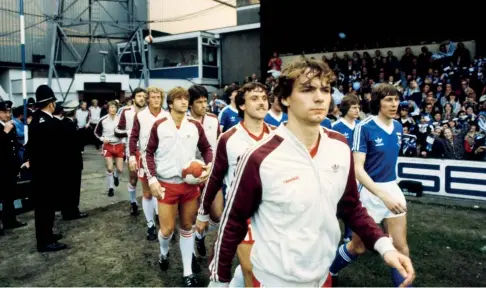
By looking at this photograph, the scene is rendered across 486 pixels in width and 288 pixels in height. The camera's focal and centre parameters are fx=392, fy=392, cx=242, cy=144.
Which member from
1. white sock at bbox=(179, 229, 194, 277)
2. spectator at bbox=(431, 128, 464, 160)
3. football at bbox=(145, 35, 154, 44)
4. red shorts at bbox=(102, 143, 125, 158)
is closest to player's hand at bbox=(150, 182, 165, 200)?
white sock at bbox=(179, 229, 194, 277)

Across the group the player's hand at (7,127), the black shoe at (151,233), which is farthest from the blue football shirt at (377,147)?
the player's hand at (7,127)

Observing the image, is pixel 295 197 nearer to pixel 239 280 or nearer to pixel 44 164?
pixel 239 280

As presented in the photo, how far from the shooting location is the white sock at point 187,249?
4.73 m

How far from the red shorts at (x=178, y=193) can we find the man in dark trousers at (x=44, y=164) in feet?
7.13

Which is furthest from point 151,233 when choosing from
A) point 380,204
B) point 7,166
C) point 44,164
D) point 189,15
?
point 189,15

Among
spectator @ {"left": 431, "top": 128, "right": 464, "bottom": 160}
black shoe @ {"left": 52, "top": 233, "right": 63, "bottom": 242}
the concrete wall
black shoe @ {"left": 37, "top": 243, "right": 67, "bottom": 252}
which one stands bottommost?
black shoe @ {"left": 37, "top": 243, "right": 67, "bottom": 252}

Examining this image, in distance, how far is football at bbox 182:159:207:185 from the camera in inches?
186

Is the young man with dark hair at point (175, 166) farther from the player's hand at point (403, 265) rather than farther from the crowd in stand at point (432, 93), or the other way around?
the crowd in stand at point (432, 93)

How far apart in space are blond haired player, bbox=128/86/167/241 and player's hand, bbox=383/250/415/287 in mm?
4490

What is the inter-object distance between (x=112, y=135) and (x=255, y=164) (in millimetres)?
8008

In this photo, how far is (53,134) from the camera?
601cm

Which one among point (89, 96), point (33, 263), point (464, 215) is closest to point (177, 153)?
point (33, 263)

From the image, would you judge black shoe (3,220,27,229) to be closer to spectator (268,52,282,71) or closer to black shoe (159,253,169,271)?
black shoe (159,253,169,271)

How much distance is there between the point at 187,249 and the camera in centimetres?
479
